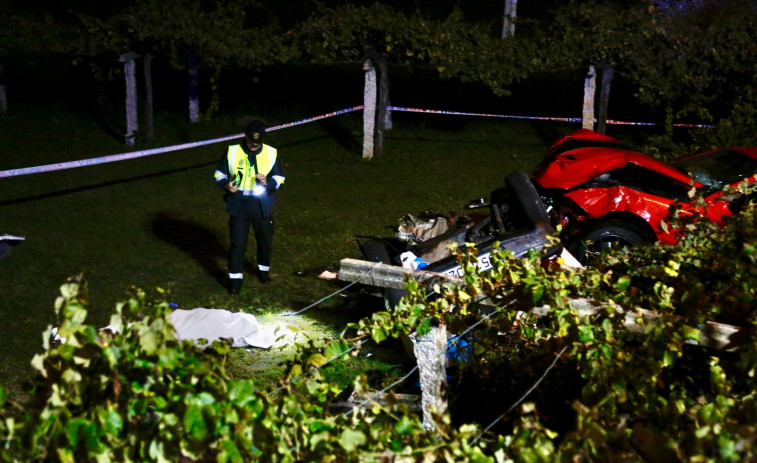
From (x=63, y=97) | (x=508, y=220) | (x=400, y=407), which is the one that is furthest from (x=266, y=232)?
(x=63, y=97)

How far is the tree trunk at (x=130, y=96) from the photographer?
50.1 ft

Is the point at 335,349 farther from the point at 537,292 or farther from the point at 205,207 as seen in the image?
the point at 205,207

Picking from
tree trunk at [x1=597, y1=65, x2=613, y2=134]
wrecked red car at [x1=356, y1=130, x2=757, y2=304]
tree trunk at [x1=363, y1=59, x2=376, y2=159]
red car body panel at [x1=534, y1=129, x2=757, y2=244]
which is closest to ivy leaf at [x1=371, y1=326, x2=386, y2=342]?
wrecked red car at [x1=356, y1=130, x2=757, y2=304]

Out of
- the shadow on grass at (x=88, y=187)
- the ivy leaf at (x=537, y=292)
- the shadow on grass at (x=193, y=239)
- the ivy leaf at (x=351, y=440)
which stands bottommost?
the shadow on grass at (x=88, y=187)

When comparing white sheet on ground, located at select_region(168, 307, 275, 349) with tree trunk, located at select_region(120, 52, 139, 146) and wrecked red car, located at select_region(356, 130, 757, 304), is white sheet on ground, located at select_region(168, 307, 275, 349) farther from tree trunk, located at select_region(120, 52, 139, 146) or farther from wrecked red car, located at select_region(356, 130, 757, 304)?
tree trunk, located at select_region(120, 52, 139, 146)

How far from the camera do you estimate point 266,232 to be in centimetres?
840

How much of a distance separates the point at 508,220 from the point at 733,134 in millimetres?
7156

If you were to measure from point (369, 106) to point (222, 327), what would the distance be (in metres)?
8.62

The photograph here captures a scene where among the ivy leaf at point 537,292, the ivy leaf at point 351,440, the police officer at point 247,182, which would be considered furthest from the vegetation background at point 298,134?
the ivy leaf at point 351,440

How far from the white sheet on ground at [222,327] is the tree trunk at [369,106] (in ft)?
26.8

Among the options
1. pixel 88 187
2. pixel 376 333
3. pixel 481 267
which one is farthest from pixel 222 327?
pixel 88 187

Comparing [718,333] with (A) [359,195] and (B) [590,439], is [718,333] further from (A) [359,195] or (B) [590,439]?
(A) [359,195]

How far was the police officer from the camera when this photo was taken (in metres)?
8.14

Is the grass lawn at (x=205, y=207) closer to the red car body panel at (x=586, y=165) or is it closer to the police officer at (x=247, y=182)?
the police officer at (x=247, y=182)
